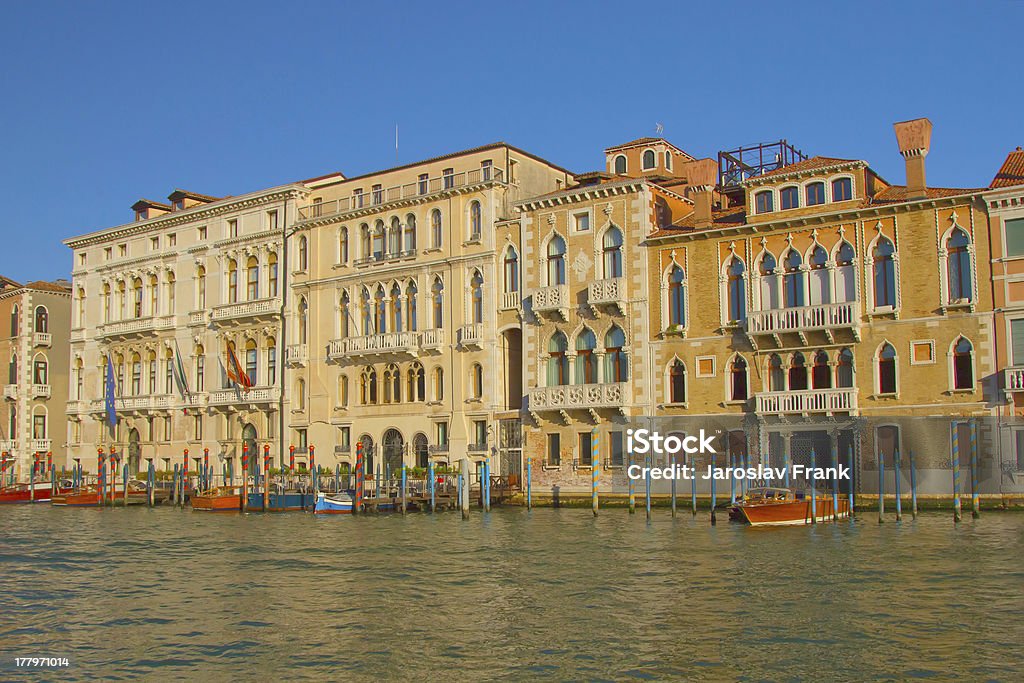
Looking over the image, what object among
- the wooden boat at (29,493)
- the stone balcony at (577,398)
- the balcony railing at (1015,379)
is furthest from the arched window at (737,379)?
the wooden boat at (29,493)

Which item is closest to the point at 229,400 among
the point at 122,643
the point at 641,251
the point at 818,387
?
the point at 641,251

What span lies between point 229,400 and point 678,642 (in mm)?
34147

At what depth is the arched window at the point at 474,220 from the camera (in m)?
39.2

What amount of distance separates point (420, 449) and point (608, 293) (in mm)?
9197

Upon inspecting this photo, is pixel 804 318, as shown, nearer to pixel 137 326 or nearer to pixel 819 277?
pixel 819 277

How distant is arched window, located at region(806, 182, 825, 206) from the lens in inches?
1252

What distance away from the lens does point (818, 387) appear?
31.7 m

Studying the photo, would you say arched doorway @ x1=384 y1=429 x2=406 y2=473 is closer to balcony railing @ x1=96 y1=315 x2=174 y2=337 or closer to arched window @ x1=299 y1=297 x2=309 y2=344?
arched window @ x1=299 y1=297 x2=309 y2=344

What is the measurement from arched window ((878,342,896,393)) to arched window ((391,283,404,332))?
16.8 meters

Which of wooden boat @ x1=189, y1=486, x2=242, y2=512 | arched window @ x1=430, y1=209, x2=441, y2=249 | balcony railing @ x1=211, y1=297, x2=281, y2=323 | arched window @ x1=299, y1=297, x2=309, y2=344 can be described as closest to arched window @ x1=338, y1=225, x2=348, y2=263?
arched window @ x1=299, y1=297, x2=309, y2=344

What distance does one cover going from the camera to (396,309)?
135 ft

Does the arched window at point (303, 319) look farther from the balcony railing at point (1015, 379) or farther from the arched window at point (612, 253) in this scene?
the balcony railing at point (1015, 379)

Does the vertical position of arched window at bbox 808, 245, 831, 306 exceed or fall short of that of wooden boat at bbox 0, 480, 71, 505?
it exceeds it

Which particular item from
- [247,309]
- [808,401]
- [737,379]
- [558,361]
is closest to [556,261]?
[558,361]
